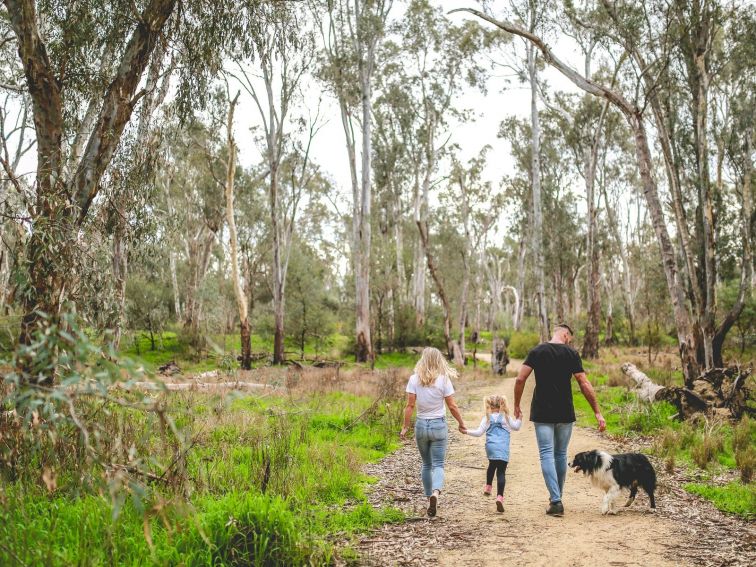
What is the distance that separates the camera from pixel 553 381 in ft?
18.7

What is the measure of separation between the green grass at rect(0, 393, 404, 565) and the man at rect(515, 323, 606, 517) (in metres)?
1.53

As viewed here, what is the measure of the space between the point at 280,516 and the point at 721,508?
445cm

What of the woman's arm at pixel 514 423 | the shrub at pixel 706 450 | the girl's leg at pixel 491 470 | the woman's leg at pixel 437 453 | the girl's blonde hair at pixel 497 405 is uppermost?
the girl's blonde hair at pixel 497 405

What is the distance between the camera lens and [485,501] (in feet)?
20.0

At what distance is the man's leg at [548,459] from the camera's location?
553cm

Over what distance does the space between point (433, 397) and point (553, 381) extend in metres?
1.22

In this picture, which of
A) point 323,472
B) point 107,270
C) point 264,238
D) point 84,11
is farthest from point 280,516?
point 264,238

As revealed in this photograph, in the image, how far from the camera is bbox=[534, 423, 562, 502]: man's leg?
5530 millimetres

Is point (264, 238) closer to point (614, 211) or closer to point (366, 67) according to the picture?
point (366, 67)

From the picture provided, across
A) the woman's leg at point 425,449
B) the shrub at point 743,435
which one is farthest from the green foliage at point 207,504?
the shrub at point 743,435

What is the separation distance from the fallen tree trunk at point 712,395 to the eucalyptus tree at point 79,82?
958 centimetres

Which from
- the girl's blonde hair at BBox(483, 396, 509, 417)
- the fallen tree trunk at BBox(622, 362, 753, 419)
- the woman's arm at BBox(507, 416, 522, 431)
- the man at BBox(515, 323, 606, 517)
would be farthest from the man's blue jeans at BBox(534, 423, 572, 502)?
the fallen tree trunk at BBox(622, 362, 753, 419)

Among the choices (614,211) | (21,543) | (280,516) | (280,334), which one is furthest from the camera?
(614,211)

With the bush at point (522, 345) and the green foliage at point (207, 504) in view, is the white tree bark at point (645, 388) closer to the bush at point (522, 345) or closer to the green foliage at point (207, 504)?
the green foliage at point (207, 504)
